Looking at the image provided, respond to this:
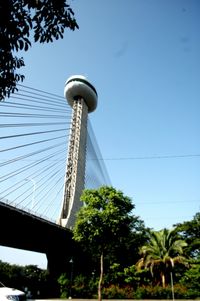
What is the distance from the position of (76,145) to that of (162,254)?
81.6 ft

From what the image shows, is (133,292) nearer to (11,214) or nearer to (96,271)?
(96,271)

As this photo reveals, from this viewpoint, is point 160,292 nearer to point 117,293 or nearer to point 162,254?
A: point 117,293

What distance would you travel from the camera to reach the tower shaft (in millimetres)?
53028

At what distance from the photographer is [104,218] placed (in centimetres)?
2991

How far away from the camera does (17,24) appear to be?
585 centimetres

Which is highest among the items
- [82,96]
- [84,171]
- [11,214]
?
[82,96]

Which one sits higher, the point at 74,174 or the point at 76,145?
the point at 76,145

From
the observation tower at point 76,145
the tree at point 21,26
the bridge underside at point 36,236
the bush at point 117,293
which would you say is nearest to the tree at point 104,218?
the bush at point 117,293

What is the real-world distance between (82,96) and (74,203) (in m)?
25.5

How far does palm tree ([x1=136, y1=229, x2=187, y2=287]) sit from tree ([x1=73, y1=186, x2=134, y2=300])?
1122 cm

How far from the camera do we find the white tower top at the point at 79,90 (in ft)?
226

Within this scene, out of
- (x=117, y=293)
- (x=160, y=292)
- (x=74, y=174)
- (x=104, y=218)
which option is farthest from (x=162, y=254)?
(x=74, y=174)

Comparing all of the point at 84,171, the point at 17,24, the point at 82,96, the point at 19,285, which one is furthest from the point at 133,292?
the point at 82,96

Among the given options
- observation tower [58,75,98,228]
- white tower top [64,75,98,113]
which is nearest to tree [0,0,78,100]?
observation tower [58,75,98,228]
